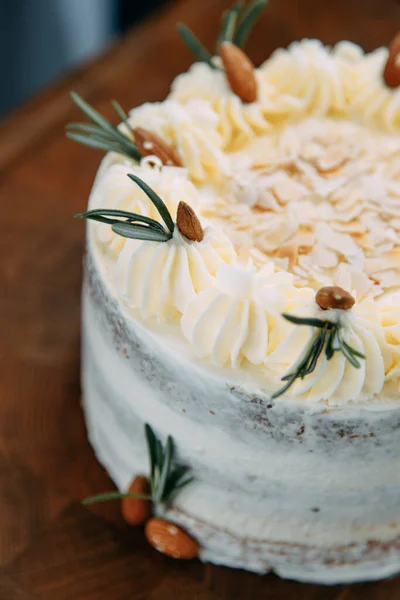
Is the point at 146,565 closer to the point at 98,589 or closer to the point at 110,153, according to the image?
the point at 98,589

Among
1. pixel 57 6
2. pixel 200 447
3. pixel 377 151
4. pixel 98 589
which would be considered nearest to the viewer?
pixel 200 447

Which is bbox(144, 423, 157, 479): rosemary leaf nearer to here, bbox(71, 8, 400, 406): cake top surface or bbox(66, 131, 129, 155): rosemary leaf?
bbox(71, 8, 400, 406): cake top surface

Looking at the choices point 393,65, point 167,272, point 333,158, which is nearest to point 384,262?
point 333,158

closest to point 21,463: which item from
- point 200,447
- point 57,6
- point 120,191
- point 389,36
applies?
point 200,447

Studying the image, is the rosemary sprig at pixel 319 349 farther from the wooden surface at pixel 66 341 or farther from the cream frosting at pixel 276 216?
the wooden surface at pixel 66 341

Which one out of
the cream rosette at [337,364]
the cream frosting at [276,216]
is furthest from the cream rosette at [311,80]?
the cream rosette at [337,364]

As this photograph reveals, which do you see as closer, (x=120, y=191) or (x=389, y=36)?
(x=120, y=191)
